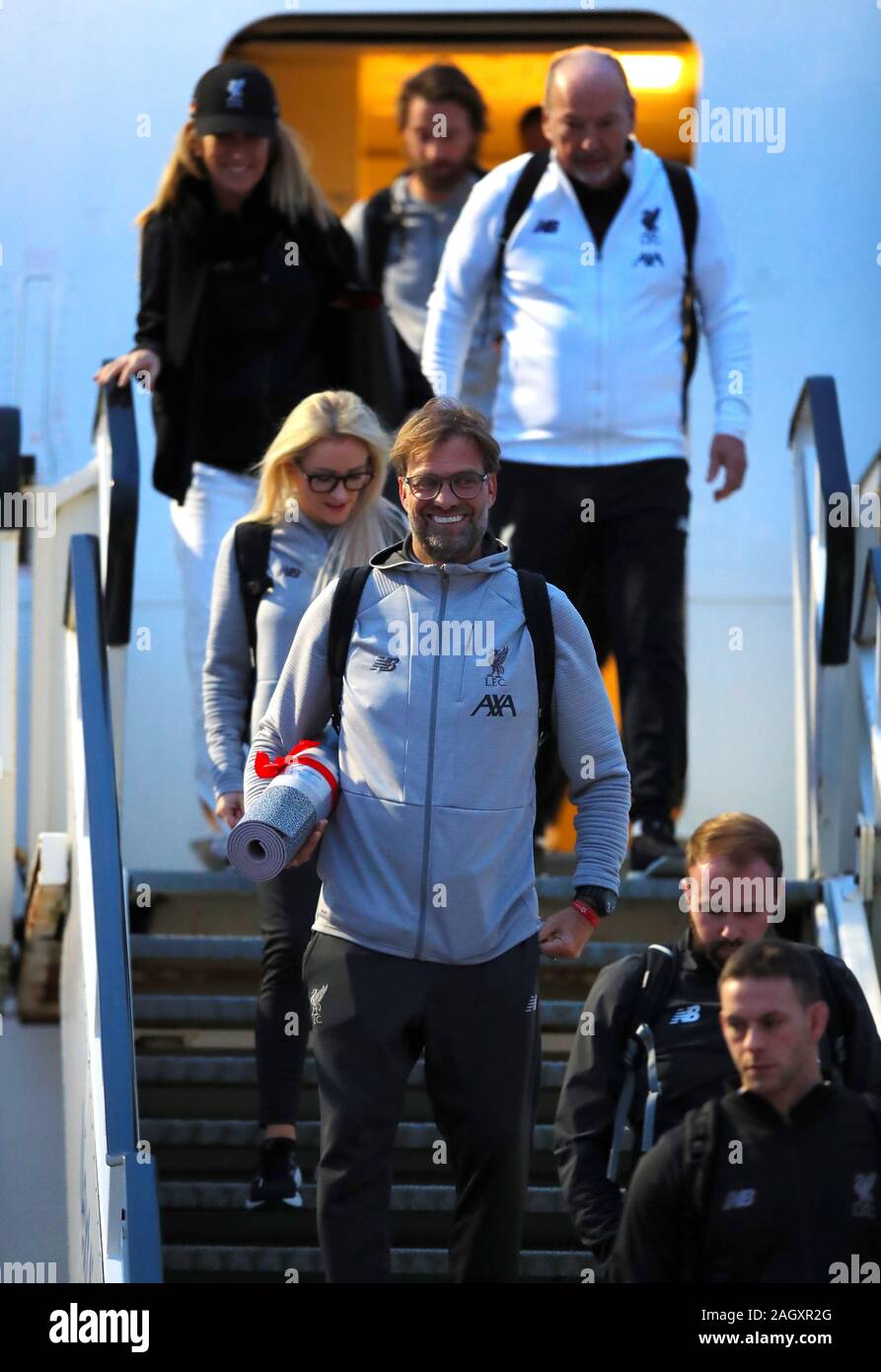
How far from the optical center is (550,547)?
612cm

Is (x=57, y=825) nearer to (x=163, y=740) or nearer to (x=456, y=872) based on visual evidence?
(x=163, y=740)

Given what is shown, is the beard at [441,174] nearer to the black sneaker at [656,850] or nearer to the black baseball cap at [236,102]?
the black baseball cap at [236,102]

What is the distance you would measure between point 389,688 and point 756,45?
15.8 feet

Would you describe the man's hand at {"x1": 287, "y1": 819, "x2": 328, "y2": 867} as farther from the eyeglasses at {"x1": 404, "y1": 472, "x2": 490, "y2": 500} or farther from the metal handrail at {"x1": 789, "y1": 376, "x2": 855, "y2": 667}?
the metal handrail at {"x1": 789, "y1": 376, "x2": 855, "y2": 667}

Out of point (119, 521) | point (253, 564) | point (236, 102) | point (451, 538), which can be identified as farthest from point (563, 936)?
point (236, 102)

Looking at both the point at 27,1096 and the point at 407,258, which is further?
the point at 407,258

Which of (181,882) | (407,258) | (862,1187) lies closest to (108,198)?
(407,258)

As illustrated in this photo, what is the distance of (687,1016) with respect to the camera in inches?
163

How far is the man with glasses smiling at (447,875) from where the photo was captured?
400cm

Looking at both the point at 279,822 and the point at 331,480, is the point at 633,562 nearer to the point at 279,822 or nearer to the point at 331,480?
the point at 331,480

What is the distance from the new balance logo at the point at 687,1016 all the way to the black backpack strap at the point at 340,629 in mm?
785

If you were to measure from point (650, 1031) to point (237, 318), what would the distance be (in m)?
2.82

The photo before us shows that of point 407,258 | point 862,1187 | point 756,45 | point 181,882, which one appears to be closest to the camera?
point 862,1187

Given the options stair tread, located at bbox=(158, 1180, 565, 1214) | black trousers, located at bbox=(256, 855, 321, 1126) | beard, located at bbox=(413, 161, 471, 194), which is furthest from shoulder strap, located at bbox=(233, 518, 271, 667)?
beard, located at bbox=(413, 161, 471, 194)
